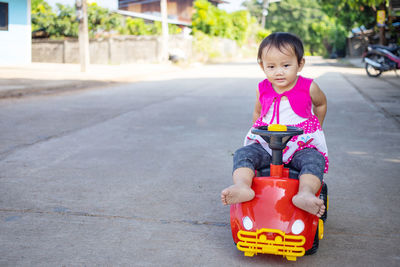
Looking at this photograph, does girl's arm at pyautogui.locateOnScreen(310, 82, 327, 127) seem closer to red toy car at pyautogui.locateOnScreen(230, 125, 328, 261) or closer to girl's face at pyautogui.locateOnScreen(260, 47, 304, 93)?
girl's face at pyautogui.locateOnScreen(260, 47, 304, 93)

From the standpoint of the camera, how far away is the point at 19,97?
9.81 m

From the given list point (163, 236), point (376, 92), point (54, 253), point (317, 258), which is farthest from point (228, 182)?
point (376, 92)

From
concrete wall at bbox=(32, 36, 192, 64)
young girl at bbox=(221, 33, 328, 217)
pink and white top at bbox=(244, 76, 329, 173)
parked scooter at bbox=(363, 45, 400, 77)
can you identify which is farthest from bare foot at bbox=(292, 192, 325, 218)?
concrete wall at bbox=(32, 36, 192, 64)

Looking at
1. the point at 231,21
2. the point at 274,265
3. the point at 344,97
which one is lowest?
the point at 274,265

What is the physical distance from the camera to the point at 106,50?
81.9ft

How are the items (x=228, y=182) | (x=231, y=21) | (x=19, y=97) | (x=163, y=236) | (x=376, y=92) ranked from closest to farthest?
(x=163, y=236) < (x=228, y=182) < (x=19, y=97) < (x=376, y=92) < (x=231, y=21)

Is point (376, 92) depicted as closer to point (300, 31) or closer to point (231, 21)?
point (231, 21)

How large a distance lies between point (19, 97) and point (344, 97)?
261 inches

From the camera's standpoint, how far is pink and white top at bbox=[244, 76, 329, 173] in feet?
8.70

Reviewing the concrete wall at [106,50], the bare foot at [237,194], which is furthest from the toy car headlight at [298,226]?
the concrete wall at [106,50]

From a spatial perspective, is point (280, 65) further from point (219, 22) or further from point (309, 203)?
point (219, 22)

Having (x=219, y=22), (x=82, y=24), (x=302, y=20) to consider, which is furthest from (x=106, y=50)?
(x=302, y=20)

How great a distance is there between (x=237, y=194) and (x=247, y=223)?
0.17 m

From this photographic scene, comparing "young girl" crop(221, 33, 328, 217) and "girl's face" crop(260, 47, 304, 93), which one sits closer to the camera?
"young girl" crop(221, 33, 328, 217)
